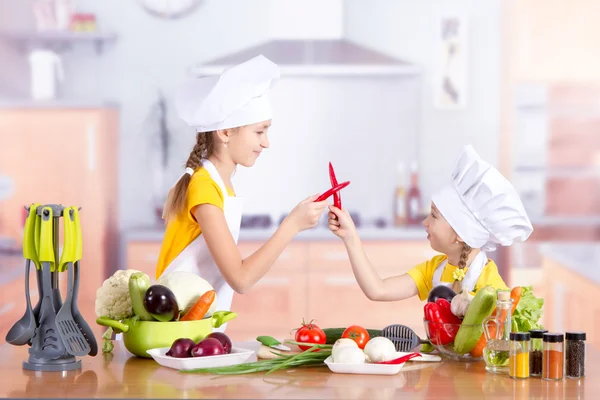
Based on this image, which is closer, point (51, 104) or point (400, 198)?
point (51, 104)

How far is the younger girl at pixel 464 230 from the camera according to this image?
1983 mm

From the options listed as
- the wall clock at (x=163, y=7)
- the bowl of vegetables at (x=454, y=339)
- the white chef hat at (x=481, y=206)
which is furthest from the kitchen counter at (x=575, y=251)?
the bowl of vegetables at (x=454, y=339)

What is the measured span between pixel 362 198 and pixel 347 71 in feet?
2.56

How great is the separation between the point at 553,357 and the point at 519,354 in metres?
0.06

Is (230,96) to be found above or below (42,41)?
below

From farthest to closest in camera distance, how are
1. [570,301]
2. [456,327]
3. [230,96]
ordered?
1. [570,301]
2. [230,96]
3. [456,327]

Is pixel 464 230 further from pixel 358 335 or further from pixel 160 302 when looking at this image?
pixel 160 302

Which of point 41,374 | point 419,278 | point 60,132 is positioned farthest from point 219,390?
point 60,132

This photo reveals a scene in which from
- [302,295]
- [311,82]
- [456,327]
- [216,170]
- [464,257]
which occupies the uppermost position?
[311,82]

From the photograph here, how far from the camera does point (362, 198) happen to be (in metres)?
5.11

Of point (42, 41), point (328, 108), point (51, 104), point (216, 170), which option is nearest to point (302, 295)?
point (328, 108)

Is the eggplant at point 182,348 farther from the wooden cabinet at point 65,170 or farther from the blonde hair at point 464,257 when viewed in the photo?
the wooden cabinet at point 65,170

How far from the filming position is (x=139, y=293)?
5.74 feet

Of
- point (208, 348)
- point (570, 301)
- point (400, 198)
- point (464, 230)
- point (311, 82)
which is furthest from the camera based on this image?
point (311, 82)
